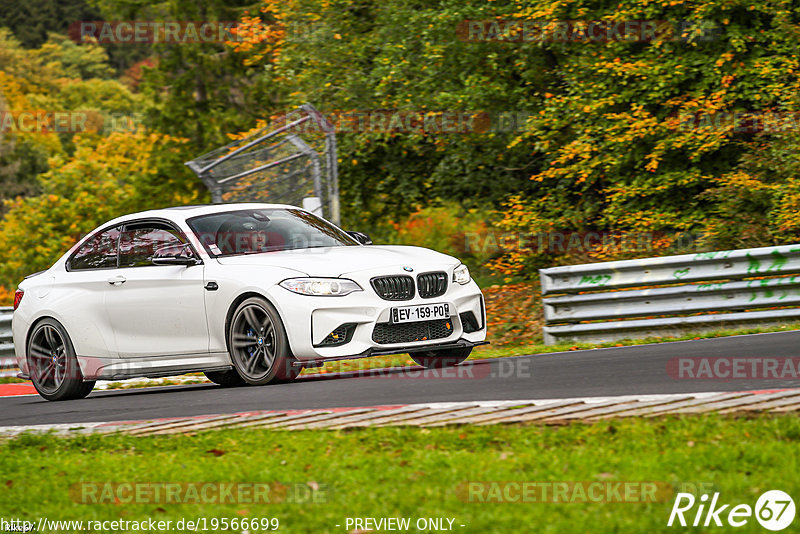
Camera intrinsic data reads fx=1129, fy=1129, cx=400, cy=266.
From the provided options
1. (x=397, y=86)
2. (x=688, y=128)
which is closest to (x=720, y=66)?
(x=688, y=128)

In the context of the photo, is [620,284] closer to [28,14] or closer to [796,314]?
[796,314]

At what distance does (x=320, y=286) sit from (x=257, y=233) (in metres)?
1.37

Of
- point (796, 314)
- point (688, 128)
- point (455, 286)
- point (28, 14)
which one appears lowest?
point (796, 314)

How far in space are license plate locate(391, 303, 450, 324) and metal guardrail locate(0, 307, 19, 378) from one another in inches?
269

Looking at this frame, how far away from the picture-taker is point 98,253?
11.0 m

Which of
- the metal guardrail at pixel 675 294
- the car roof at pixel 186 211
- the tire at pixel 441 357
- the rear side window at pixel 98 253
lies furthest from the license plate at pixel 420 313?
the metal guardrail at pixel 675 294

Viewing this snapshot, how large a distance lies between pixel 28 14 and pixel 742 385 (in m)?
110

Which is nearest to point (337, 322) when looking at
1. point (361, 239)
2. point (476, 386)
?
point (476, 386)

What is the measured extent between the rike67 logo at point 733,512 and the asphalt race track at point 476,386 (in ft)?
9.56

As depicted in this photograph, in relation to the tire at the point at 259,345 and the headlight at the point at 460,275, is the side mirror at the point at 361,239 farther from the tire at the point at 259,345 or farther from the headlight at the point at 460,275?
the tire at the point at 259,345

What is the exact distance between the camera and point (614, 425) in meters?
6.48

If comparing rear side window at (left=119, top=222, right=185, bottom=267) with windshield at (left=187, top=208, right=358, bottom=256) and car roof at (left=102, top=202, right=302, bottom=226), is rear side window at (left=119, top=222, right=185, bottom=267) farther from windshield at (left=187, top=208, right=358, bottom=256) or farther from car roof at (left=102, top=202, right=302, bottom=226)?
windshield at (left=187, top=208, right=358, bottom=256)

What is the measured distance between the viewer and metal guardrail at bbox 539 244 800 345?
12438 millimetres

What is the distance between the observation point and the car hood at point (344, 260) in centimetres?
952
